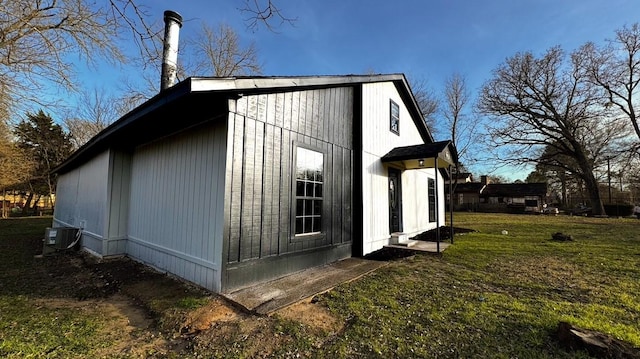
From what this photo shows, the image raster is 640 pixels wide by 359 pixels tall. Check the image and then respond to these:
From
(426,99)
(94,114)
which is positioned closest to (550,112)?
(426,99)

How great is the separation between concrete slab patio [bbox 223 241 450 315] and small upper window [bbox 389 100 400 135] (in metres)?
4.41

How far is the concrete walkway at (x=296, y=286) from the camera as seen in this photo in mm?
3552

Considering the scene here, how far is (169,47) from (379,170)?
18.9 feet

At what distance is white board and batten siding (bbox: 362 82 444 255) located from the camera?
7.00 m

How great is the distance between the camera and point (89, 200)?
7.59m

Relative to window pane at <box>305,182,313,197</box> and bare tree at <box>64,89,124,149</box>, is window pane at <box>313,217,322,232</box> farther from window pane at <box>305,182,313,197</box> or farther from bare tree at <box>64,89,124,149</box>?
bare tree at <box>64,89,124,149</box>

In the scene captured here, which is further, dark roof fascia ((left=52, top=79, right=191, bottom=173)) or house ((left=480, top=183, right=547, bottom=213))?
house ((left=480, top=183, right=547, bottom=213))

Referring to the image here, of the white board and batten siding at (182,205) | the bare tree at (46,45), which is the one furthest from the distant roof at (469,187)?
the bare tree at (46,45)

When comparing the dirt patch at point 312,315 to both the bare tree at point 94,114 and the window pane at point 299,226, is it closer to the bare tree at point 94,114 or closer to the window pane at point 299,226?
the window pane at point 299,226

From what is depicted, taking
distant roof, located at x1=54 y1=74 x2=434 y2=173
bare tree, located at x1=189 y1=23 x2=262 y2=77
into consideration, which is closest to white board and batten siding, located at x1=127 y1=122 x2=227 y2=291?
distant roof, located at x1=54 y1=74 x2=434 y2=173

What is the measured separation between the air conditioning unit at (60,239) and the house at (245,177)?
8.3 inches

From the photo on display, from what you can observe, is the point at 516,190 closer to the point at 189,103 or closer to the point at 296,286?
the point at 296,286

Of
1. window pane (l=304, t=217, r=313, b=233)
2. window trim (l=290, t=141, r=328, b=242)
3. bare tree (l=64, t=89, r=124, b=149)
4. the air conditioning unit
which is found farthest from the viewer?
bare tree (l=64, t=89, r=124, b=149)

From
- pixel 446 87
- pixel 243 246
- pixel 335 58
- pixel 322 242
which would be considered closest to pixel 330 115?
pixel 322 242
